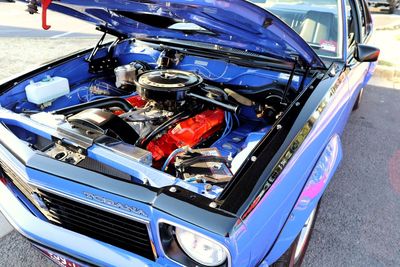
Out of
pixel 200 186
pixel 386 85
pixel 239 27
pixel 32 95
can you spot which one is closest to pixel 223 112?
pixel 239 27

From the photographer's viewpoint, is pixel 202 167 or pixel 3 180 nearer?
pixel 202 167

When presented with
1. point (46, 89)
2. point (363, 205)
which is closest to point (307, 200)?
point (363, 205)

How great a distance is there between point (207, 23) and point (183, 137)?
2.22 ft

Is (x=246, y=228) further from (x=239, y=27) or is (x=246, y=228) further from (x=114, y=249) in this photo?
(x=239, y=27)

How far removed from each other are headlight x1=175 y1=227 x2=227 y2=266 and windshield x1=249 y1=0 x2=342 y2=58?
68.1 inches

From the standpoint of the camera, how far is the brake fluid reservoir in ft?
7.70

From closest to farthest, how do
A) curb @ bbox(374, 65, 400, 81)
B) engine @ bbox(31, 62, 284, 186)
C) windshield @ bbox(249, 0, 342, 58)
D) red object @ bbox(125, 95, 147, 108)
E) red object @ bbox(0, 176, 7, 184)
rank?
engine @ bbox(31, 62, 284, 186) → red object @ bbox(0, 176, 7, 184) → windshield @ bbox(249, 0, 342, 58) → red object @ bbox(125, 95, 147, 108) → curb @ bbox(374, 65, 400, 81)

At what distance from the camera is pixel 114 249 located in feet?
4.55

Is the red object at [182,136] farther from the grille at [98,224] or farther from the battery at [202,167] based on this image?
the grille at [98,224]

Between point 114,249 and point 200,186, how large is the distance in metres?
0.42

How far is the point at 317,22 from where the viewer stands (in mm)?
2586

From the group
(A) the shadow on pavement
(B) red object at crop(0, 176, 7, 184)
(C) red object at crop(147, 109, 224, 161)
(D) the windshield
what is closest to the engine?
(C) red object at crop(147, 109, 224, 161)

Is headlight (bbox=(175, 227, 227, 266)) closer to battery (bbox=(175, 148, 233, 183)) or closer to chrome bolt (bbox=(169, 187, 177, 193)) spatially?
chrome bolt (bbox=(169, 187, 177, 193))

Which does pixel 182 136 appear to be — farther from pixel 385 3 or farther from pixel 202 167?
pixel 385 3
